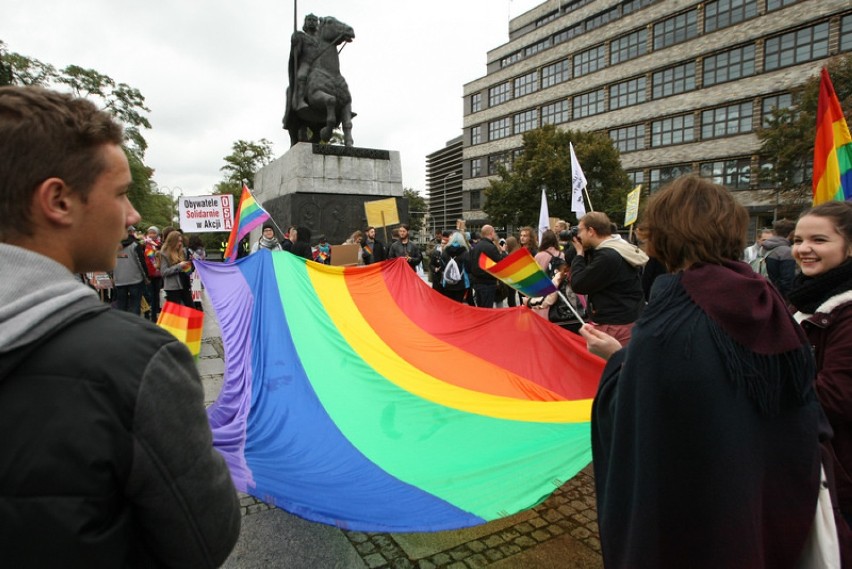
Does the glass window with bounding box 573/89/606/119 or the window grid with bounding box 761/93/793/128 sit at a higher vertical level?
the glass window with bounding box 573/89/606/119

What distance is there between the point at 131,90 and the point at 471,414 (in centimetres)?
4379

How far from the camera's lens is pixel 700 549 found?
56.3 inches

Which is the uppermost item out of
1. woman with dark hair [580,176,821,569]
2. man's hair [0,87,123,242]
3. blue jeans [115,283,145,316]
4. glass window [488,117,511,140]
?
glass window [488,117,511,140]

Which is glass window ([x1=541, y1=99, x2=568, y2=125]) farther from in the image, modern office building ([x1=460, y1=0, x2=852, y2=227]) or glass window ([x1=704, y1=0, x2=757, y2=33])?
glass window ([x1=704, y1=0, x2=757, y2=33])

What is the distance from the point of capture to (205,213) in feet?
35.0

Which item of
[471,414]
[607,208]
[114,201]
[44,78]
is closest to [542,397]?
[471,414]

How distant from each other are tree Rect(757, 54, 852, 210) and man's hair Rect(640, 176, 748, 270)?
2570 cm

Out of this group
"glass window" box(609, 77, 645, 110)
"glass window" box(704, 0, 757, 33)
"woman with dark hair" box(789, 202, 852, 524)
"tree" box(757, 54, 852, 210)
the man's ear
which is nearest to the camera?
the man's ear

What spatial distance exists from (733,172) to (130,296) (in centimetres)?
4278

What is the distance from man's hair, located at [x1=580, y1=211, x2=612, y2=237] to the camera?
4.15m

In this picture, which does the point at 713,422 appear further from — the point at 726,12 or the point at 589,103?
the point at 589,103

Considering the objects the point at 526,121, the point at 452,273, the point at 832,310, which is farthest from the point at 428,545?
the point at 526,121

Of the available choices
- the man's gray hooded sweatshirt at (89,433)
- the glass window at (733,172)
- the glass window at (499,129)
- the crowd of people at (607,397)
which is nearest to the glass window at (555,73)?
the glass window at (499,129)

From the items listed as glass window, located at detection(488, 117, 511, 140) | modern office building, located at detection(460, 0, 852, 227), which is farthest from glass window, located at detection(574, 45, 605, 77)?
glass window, located at detection(488, 117, 511, 140)
